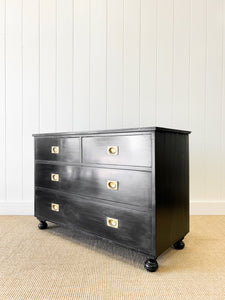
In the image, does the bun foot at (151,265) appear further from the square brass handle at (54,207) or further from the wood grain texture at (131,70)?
the wood grain texture at (131,70)

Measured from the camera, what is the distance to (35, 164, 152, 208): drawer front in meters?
1.19

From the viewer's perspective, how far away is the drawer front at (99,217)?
119cm

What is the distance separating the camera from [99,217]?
137cm

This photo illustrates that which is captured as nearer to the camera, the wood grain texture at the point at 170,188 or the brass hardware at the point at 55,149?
the wood grain texture at the point at 170,188

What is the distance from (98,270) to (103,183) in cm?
51

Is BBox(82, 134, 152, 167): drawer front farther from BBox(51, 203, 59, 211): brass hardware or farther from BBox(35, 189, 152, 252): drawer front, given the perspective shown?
BBox(51, 203, 59, 211): brass hardware

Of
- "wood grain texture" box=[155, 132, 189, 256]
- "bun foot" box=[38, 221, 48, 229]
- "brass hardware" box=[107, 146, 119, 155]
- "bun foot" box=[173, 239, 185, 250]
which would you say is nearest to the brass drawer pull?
"bun foot" box=[38, 221, 48, 229]

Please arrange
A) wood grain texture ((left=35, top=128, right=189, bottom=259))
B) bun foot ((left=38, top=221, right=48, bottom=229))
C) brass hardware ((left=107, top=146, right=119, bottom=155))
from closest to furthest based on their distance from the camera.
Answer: wood grain texture ((left=35, top=128, right=189, bottom=259)) → brass hardware ((left=107, top=146, right=119, bottom=155)) → bun foot ((left=38, top=221, right=48, bottom=229))

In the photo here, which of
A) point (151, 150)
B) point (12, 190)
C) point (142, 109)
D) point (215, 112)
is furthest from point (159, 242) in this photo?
point (12, 190)

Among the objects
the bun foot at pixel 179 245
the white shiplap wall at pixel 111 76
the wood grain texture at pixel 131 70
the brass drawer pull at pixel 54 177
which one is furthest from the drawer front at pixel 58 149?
the bun foot at pixel 179 245

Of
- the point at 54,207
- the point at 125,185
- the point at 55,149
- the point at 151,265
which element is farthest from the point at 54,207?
the point at 151,265

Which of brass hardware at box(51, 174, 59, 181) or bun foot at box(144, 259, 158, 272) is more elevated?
brass hardware at box(51, 174, 59, 181)

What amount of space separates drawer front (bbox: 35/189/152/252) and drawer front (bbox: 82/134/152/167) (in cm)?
Result: 30

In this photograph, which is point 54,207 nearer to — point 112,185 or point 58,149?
point 58,149
